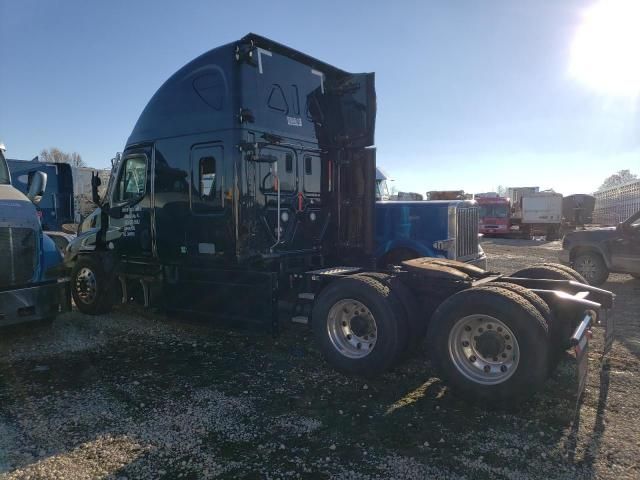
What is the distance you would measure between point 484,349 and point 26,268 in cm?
625

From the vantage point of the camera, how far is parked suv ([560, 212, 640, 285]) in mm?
10648

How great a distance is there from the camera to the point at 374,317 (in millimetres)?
4914

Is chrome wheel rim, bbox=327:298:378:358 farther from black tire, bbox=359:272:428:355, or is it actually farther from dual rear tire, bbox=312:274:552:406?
black tire, bbox=359:272:428:355

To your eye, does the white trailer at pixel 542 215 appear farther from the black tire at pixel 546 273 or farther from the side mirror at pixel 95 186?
the side mirror at pixel 95 186

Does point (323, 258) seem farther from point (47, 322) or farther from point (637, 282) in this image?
point (637, 282)

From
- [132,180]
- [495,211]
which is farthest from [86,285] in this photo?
[495,211]

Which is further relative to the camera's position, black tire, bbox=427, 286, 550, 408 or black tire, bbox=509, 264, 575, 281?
black tire, bbox=509, 264, 575, 281

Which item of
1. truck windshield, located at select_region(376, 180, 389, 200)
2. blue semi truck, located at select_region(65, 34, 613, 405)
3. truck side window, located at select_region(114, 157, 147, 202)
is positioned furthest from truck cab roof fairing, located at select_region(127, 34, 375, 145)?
truck windshield, located at select_region(376, 180, 389, 200)

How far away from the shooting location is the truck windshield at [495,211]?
3114 centimetres

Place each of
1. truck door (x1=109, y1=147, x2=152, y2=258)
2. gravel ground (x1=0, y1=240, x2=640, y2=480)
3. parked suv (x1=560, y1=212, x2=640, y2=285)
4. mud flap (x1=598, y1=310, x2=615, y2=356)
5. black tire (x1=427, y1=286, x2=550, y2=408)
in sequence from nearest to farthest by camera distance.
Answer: gravel ground (x1=0, y1=240, x2=640, y2=480) → black tire (x1=427, y1=286, x2=550, y2=408) → mud flap (x1=598, y1=310, x2=615, y2=356) → truck door (x1=109, y1=147, x2=152, y2=258) → parked suv (x1=560, y1=212, x2=640, y2=285)

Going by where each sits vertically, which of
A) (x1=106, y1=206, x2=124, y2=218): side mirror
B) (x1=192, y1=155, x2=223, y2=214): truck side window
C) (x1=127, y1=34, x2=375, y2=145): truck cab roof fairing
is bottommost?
(x1=106, y1=206, x2=124, y2=218): side mirror

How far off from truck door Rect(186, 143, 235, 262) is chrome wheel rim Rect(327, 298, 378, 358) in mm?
1782

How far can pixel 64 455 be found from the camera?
3.62m

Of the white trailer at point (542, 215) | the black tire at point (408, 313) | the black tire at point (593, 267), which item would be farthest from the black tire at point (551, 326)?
the white trailer at point (542, 215)
